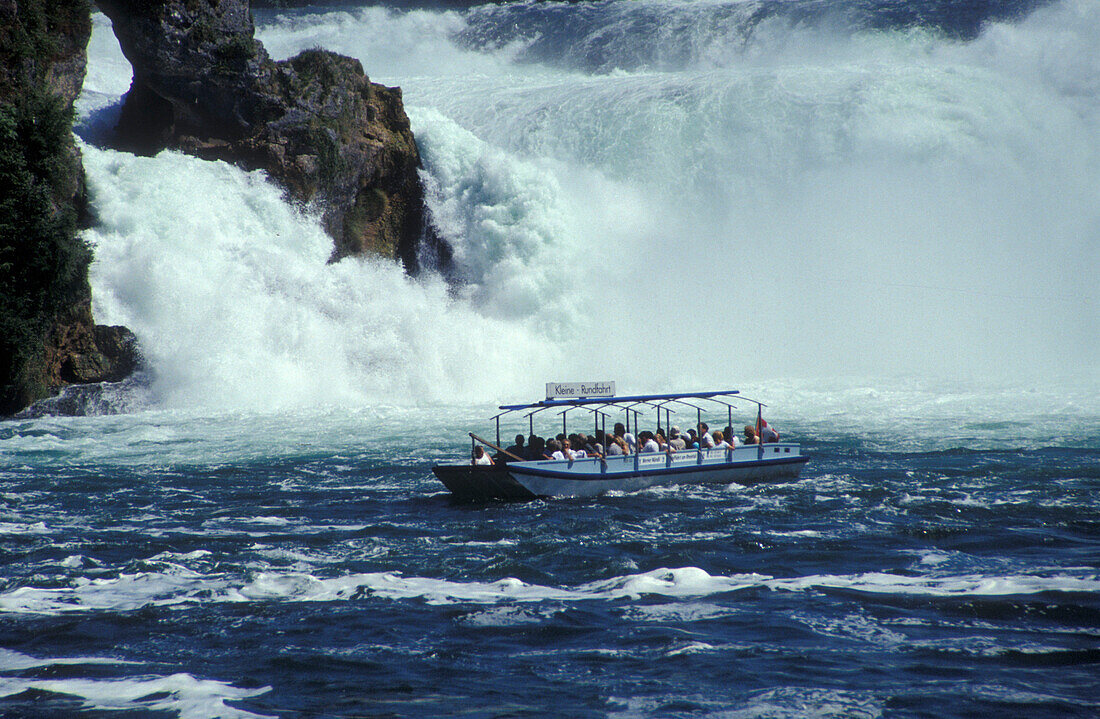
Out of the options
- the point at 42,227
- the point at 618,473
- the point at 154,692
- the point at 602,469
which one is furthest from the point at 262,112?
the point at 154,692

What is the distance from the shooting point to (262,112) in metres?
38.6

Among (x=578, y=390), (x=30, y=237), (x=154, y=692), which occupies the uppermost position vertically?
(x=30, y=237)

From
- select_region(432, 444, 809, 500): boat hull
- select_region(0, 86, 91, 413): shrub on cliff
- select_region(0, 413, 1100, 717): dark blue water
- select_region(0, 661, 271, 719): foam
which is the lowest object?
select_region(0, 661, 271, 719): foam

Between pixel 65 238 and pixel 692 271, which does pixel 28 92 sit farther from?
pixel 692 271

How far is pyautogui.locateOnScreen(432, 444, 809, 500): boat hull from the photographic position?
18.6 metres

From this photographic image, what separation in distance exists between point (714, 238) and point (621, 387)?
42.4 ft

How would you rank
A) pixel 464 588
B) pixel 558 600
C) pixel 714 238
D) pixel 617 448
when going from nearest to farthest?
pixel 558 600 → pixel 464 588 → pixel 617 448 → pixel 714 238

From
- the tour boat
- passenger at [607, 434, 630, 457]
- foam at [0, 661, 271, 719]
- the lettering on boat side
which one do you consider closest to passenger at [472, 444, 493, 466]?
the tour boat

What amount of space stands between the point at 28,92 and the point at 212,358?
9791 mm

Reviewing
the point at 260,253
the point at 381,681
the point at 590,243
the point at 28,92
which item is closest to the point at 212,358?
the point at 260,253

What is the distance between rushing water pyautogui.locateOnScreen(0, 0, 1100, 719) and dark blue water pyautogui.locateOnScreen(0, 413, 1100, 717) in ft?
0.23

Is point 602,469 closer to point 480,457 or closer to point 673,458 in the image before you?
point 673,458

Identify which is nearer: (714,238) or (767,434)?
(767,434)

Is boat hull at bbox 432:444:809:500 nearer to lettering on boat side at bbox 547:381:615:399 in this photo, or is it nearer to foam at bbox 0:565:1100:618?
lettering on boat side at bbox 547:381:615:399
